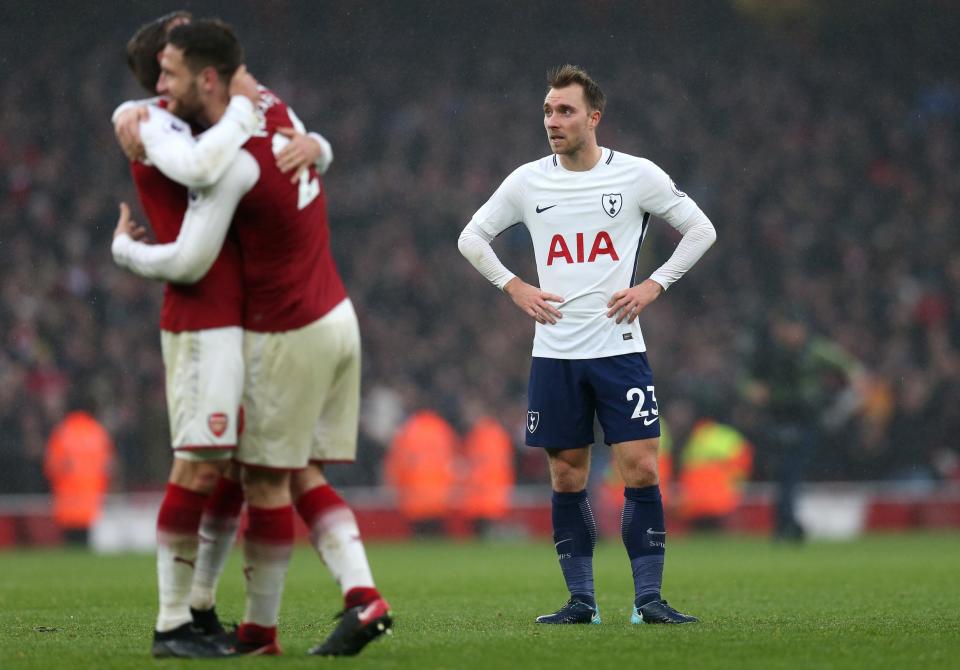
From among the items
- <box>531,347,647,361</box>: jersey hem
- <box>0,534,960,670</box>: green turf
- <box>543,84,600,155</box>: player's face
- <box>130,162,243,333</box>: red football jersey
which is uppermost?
<box>543,84,600,155</box>: player's face

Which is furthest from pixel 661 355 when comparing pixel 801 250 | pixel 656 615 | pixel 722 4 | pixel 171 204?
pixel 171 204

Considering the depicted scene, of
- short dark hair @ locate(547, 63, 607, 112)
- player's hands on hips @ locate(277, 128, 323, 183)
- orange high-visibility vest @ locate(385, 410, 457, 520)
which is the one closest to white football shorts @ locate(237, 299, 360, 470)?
player's hands on hips @ locate(277, 128, 323, 183)

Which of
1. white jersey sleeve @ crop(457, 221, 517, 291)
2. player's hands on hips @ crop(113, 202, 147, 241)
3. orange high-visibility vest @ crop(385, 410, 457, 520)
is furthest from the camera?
orange high-visibility vest @ crop(385, 410, 457, 520)

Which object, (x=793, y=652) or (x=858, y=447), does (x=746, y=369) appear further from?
(x=793, y=652)

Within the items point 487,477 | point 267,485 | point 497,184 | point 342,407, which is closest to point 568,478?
point 342,407

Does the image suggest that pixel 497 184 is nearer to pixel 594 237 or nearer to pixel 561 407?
pixel 594 237

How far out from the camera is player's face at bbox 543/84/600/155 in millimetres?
6504

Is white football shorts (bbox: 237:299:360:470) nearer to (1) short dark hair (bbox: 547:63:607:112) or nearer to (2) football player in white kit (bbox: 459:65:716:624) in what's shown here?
(2) football player in white kit (bbox: 459:65:716:624)

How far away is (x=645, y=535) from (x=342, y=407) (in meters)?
1.71

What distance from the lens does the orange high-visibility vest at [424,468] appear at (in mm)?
17422

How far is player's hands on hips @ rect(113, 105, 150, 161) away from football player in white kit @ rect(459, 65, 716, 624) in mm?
2033

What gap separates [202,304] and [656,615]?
2.33m

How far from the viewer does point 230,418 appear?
484 centimetres

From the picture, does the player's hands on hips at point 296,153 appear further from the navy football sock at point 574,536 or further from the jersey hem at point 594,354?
the navy football sock at point 574,536
